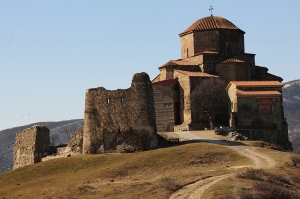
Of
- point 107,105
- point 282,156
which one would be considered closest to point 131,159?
point 107,105

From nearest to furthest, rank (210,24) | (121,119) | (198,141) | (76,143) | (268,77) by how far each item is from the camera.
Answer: (121,119), (198,141), (76,143), (268,77), (210,24)

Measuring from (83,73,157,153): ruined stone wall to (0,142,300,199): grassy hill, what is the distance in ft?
5.03

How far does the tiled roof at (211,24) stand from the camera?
2456 inches

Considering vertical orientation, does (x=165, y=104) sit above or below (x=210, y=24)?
below

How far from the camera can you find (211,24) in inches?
2468

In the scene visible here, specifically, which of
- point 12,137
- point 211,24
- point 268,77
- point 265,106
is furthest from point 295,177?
point 12,137

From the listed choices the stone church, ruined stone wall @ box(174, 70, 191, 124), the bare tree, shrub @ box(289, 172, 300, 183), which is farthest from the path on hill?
ruined stone wall @ box(174, 70, 191, 124)

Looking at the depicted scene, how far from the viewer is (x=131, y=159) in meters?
40.5

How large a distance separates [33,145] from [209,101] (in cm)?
1541

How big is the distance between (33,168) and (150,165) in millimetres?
7646

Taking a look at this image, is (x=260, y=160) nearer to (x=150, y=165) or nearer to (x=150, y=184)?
(x=150, y=165)

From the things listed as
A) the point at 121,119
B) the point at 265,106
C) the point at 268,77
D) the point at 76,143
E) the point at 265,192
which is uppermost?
the point at 268,77

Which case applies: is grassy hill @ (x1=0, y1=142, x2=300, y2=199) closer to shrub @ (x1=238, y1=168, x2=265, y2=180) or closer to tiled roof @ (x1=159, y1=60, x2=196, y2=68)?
shrub @ (x1=238, y1=168, x2=265, y2=180)

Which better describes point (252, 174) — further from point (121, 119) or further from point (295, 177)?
point (121, 119)
